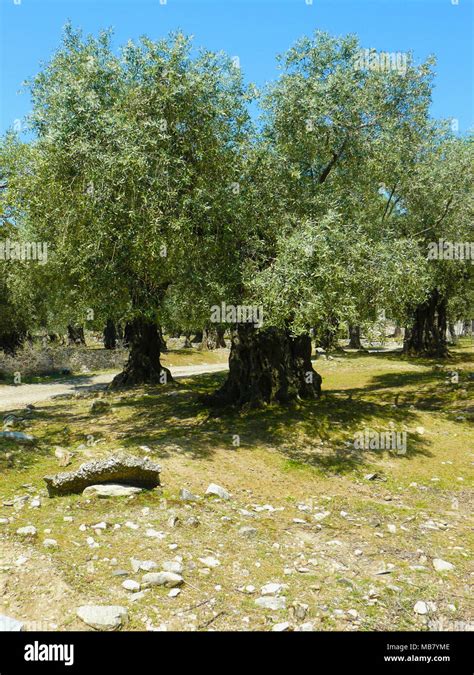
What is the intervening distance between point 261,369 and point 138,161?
9940mm

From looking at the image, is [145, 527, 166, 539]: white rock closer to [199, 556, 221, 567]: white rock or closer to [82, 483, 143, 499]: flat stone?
[199, 556, 221, 567]: white rock

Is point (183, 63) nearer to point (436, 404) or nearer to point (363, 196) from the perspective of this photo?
point (363, 196)

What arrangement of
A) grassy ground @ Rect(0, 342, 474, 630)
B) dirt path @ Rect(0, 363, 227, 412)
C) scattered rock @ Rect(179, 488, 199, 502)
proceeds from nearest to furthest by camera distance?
grassy ground @ Rect(0, 342, 474, 630), scattered rock @ Rect(179, 488, 199, 502), dirt path @ Rect(0, 363, 227, 412)

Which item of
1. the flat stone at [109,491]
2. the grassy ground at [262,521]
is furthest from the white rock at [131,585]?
the flat stone at [109,491]

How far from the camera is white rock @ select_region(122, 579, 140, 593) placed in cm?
735

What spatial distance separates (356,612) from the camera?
7.20 metres

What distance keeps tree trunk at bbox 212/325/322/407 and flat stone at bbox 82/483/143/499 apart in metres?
9.49

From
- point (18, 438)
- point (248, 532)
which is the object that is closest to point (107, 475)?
point (248, 532)

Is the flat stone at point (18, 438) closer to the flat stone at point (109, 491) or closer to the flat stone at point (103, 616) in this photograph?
the flat stone at point (109, 491)

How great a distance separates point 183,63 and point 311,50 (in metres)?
5.32

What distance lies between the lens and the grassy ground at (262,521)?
23.5ft

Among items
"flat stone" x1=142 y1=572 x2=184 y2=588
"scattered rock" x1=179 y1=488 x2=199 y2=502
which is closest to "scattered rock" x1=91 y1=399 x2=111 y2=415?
"scattered rock" x1=179 y1=488 x2=199 y2=502

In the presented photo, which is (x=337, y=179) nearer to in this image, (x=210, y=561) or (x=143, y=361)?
(x=210, y=561)
